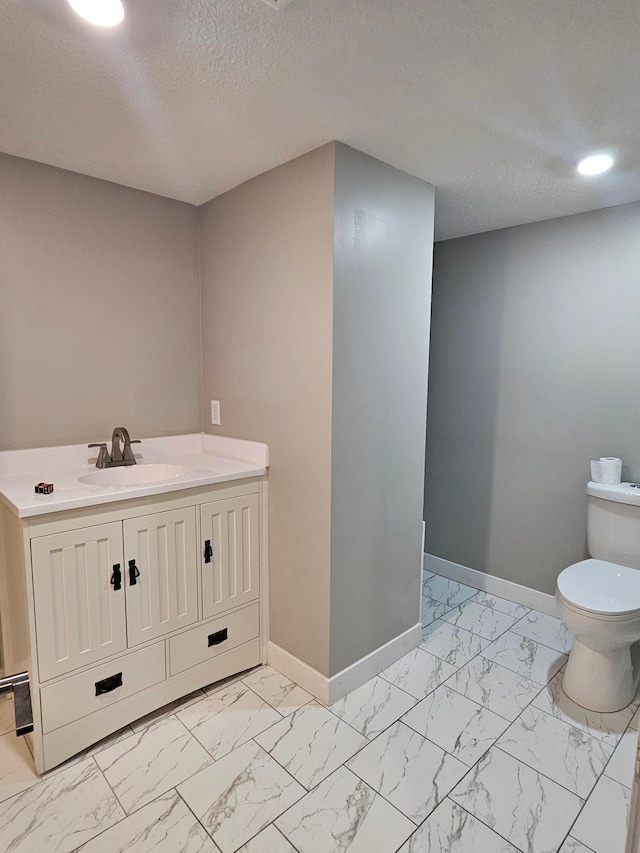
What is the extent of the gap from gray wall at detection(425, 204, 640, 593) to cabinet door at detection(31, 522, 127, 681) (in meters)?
2.10

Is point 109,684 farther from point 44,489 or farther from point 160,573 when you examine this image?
point 44,489

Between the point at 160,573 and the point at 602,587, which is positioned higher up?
the point at 160,573

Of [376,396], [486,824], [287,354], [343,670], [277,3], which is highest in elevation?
[277,3]

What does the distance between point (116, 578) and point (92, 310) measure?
118cm

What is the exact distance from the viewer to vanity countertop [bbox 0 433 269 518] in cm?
158

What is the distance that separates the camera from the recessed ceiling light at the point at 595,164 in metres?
1.81

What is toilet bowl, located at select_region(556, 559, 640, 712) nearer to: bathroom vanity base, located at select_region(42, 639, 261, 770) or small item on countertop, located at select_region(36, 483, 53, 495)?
bathroom vanity base, located at select_region(42, 639, 261, 770)

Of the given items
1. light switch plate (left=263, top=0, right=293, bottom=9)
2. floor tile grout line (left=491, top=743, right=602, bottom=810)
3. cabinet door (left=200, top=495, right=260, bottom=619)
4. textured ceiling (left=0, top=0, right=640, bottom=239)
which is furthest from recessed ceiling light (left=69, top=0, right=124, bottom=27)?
floor tile grout line (left=491, top=743, right=602, bottom=810)

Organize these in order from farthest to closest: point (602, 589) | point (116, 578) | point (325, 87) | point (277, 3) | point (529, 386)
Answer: point (529, 386) → point (602, 589) → point (116, 578) → point (325, 87) → point (277, 3)

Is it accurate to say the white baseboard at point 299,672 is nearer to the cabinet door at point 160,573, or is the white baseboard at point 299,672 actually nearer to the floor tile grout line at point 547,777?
the cabinet door at point 160,573

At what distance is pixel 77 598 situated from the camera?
161 cm

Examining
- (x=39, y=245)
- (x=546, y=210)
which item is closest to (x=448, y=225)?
(x=546, y=210)

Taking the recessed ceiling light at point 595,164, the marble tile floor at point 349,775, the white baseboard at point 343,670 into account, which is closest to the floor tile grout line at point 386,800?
the marble tile floor at point 349,775

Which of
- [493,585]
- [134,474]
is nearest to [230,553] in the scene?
[134,474]
